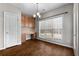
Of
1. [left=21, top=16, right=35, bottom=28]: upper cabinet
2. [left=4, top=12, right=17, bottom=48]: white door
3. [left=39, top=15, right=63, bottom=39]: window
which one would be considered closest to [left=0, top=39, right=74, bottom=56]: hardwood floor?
[left=4, top=12, right=17, bottom=48]: white door

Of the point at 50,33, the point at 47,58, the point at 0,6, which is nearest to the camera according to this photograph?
the point at 47,58

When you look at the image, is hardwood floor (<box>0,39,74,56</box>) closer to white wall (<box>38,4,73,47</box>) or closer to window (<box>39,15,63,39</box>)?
white wall (<box>38,4,73,47</box>)

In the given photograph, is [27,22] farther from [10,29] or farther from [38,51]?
[38,51]

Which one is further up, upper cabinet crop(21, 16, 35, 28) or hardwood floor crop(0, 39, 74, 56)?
upper cabinet crop(21, 16, 35, 28)

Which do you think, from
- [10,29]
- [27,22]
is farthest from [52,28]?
[10,29]

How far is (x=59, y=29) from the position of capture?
4.63 metres

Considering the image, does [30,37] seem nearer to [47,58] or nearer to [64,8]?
[64,8]

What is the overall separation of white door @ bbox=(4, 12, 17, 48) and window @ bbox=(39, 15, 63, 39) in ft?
8.59

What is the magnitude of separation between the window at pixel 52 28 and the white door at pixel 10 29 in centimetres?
262

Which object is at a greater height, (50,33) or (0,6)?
(0,6)

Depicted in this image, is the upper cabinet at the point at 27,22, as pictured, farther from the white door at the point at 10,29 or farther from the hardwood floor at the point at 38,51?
the hardwood floor at the point at 38,51

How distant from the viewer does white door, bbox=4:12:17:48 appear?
12.8 feet

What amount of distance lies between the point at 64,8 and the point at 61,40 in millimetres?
2075

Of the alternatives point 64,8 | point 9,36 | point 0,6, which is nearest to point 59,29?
point 64,8
